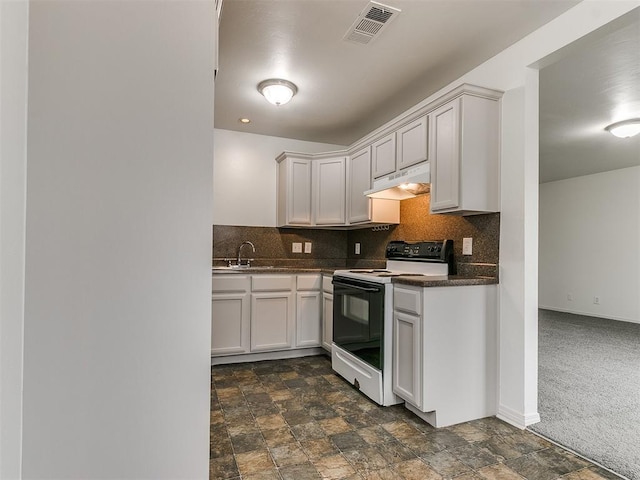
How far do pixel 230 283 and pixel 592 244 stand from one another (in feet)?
20.0

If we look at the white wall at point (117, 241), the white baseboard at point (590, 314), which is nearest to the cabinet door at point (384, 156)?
the white wall at point (117, 241)

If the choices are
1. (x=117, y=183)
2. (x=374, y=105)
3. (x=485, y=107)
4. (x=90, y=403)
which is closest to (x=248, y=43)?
(x=374, y=105)

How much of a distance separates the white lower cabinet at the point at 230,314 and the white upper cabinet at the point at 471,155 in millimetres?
1964

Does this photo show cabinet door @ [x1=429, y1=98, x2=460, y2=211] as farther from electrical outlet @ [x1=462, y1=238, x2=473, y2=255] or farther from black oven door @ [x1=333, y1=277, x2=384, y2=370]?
black oven door @ [x1=333, y1=277, x2=384, y2=370]

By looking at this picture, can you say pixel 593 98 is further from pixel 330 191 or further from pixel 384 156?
pixel 330 191

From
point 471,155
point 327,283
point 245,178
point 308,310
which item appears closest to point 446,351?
point 471,155

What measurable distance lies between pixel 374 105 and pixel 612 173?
192 inches

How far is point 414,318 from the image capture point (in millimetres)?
2287

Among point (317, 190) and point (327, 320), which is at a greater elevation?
point (317, 190)

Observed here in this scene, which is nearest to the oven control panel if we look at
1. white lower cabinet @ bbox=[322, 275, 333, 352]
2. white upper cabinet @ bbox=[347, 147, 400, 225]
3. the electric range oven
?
the electric range oven

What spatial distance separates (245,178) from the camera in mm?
4215

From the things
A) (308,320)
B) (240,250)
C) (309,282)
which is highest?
(240,250)

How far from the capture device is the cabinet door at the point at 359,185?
139 inches

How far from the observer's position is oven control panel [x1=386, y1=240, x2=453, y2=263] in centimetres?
281
